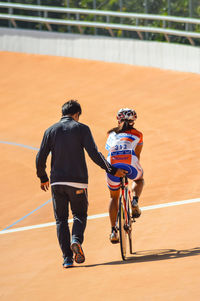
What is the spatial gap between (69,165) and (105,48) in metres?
16.4

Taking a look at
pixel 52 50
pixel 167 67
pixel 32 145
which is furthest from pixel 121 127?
pixel 52 50

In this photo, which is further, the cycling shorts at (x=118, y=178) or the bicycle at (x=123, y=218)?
the cycling shorts at (x=118, y=178)

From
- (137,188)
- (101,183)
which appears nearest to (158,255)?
(137,188)

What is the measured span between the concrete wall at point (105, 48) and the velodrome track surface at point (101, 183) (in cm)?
34

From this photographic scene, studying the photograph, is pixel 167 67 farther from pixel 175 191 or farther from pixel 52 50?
pixel 175 191

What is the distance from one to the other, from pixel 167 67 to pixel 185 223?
40.8 ft

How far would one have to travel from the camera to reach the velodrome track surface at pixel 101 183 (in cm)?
646

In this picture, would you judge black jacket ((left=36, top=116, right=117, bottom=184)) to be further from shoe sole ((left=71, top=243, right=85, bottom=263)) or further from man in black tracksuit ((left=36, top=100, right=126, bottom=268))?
shoe sole ((left=71, top=243, right=85, bottom=263))

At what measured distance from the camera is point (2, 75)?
933 inches

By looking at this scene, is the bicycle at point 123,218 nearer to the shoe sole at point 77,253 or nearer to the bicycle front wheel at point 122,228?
the bicycle front wheel at point 122,228

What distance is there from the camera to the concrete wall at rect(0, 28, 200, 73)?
20.5m

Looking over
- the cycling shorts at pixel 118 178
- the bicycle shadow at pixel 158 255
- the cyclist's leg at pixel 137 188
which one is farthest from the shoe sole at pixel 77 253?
the cyclist's leg at pixel 137 188

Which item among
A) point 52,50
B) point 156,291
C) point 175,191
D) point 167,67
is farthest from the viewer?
point 52,50

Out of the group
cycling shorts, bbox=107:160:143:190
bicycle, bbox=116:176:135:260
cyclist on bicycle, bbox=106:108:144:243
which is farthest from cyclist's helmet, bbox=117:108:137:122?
bicycle, bbox=116:176:135:260
